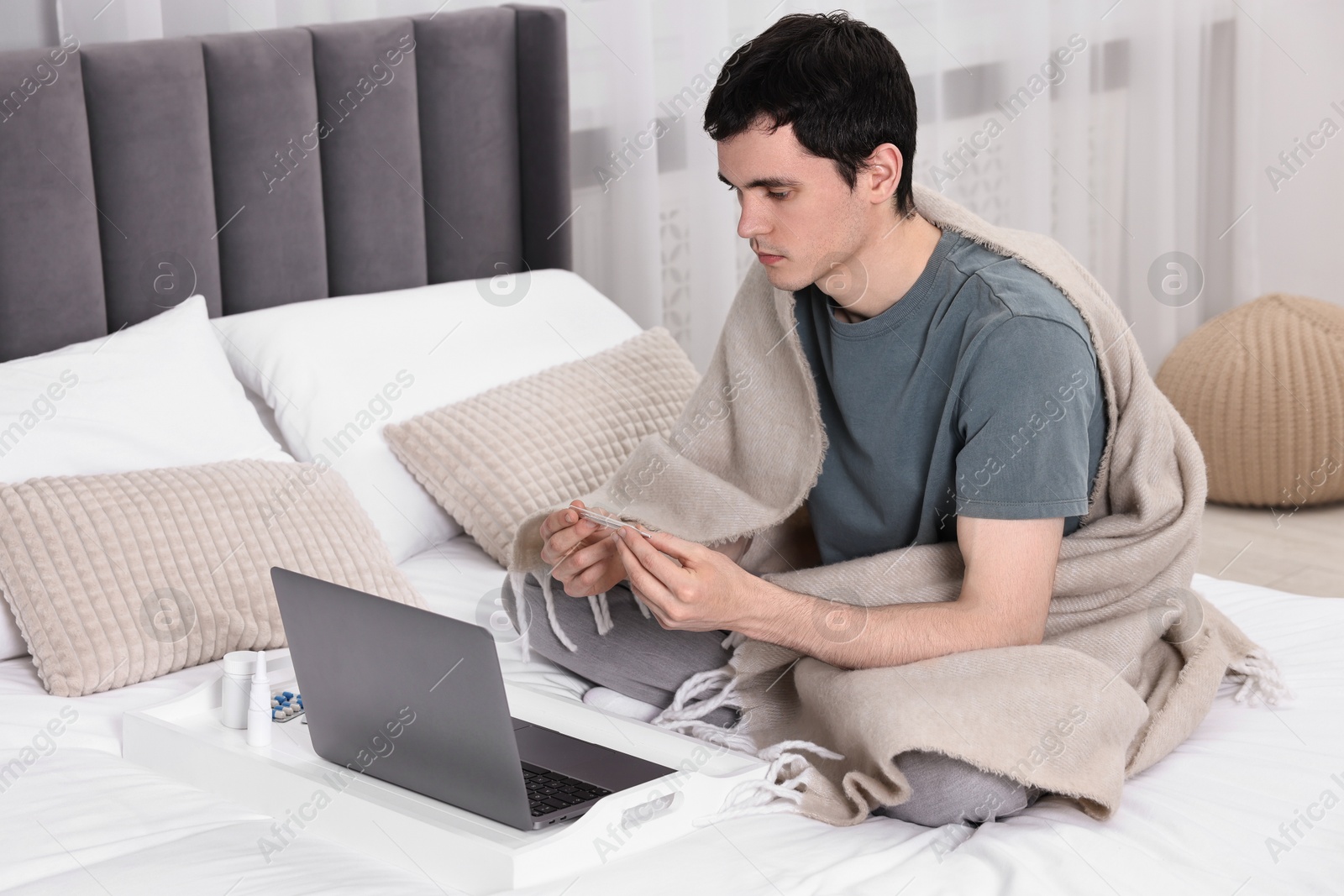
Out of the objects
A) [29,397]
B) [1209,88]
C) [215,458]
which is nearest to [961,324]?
[215,458]

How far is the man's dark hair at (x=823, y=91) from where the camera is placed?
1383mm

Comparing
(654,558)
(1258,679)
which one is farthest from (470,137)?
(1258,679)

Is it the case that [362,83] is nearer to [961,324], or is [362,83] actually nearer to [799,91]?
[799,91]

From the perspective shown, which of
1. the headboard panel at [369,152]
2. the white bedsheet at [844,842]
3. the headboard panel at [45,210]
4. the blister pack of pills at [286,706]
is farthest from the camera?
the headboard panel at [369,152]

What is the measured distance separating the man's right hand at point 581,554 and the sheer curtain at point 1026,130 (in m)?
1.06

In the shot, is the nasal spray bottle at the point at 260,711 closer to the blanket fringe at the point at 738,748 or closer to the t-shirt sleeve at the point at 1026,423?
the blanket fringe at the point at 738,748

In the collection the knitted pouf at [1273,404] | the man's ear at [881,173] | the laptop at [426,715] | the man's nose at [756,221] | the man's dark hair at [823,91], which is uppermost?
the man's dark hair at [823,91]

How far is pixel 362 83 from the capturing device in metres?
2.16

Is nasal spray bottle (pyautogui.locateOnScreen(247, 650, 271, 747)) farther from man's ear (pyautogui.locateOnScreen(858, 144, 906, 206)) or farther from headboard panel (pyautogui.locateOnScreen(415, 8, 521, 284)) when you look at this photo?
headboard panel (pyautogui.locateOnScreen(415, 8, 521, 284))

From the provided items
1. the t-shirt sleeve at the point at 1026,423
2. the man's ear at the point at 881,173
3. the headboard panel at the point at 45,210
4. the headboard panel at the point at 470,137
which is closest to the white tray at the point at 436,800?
the t-shirt sleeve at the point at 1026,423

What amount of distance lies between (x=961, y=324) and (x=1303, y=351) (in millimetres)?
1927

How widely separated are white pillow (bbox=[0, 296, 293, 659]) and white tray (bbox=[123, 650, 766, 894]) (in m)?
0.35

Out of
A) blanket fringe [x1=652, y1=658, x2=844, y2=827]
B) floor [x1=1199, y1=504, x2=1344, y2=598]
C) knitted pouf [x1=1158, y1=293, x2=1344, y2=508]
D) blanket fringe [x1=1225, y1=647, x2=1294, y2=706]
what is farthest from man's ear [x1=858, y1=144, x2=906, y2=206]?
knitted pouf [x1=1158, y1=293, x2=1344, y2=508]

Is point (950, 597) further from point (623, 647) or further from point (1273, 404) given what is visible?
point (1273, 404)
